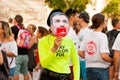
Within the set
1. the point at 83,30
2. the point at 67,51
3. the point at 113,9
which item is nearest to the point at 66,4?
the point at 113,9

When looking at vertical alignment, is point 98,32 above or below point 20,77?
above

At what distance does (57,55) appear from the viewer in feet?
22.1

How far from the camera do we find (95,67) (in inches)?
339

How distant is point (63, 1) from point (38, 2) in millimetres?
6040

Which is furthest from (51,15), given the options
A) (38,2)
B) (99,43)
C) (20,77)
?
(38,2)

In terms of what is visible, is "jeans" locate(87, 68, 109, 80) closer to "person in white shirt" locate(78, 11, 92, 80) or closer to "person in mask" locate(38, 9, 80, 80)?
"person in white shirt" locate(78, 11, 92, 80)

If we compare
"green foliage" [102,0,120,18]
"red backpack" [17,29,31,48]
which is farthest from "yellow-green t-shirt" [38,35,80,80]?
"green foliage" [102,0,120,18]

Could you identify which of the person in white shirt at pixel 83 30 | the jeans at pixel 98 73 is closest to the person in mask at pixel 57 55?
the jeans at pixel 98 73

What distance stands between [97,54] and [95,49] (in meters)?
0.09

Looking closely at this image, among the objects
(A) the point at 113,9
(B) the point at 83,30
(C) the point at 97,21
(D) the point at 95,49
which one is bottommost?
(A) the point at 113,9

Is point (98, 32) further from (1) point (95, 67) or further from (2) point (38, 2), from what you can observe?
(2) point (38, 2)

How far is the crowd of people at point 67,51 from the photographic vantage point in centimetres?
672

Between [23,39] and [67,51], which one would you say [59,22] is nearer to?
[67,51]

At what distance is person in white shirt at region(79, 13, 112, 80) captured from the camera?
27.8 feet
